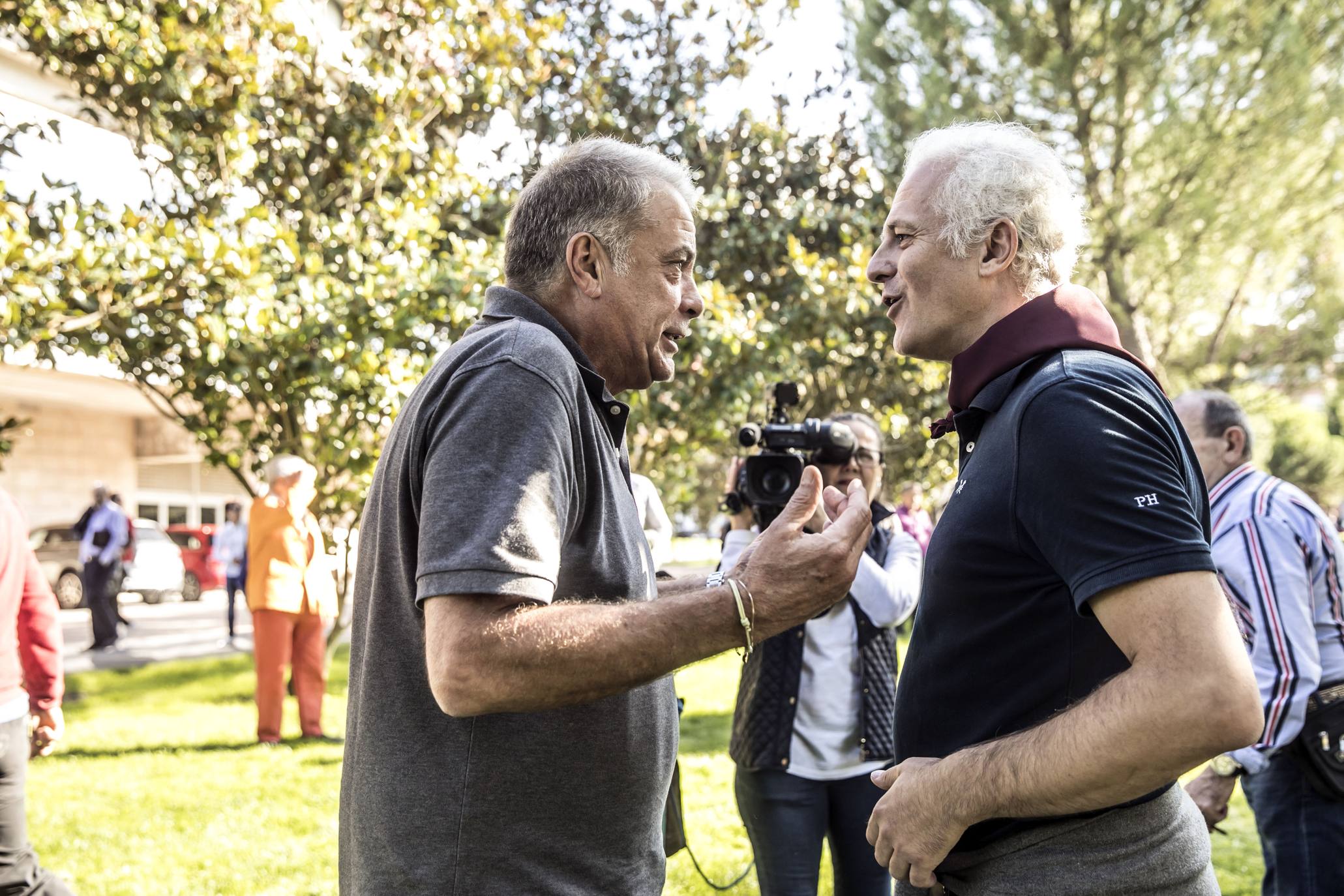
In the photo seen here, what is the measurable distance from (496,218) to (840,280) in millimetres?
3110

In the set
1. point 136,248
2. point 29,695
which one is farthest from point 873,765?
point 136,248

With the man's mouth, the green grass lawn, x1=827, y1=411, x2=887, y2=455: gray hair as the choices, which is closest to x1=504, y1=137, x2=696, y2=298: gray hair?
the man's mouth

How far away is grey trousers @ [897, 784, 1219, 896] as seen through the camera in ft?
5.34

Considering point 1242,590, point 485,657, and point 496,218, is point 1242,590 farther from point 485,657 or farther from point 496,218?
point 496,218

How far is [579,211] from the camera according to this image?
1999 mm

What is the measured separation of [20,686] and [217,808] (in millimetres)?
2857

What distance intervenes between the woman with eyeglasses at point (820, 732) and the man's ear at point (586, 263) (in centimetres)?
158

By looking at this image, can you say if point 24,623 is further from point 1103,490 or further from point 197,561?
point 197,561

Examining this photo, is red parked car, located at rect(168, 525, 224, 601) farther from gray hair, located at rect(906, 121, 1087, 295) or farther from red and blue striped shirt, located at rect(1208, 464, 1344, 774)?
gray hair, located at rect(906, 121, 1087, 295)

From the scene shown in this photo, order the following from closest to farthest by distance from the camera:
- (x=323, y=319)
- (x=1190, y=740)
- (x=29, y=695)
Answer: (x=1190, y=740)
(x=29, y=695)
(x=323, y=319)

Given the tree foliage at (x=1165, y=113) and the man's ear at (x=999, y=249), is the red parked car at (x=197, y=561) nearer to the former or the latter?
the tree foliage at (x=1165, y=113)

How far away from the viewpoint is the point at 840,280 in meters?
9.11

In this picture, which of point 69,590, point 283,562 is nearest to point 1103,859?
point 283,562

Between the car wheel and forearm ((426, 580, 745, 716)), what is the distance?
2094cm
